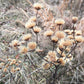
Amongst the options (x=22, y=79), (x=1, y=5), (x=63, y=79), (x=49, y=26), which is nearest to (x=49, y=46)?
(x=49, y=26)

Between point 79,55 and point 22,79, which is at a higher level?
point 79,55

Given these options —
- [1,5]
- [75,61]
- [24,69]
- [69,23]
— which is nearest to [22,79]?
[24,69]

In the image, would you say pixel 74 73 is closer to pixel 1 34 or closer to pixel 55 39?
pixel 55 39

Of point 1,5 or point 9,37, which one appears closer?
point 9,37

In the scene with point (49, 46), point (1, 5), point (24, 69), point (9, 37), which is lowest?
point (24, 69)

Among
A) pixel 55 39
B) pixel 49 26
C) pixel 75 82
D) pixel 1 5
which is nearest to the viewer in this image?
pixel 55 39

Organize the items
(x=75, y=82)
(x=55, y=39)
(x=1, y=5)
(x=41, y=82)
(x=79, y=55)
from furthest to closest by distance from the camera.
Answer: (x=1, y=5), (x=79, y=55), (x=75, y=82), (x=41, y=82), (x=55, y=39)

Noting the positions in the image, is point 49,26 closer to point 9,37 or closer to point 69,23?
point 69,23
